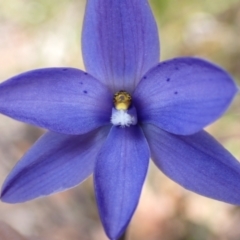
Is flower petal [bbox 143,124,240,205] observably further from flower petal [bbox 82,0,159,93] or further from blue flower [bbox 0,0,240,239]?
flower petal [bbox 82,0,159,93]

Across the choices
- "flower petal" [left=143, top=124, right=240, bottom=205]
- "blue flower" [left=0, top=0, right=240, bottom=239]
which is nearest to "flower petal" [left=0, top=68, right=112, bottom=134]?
"blue flower" [left=0, top=0, right=240, bottom=239]

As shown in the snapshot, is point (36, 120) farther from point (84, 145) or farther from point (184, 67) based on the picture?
point (184, 67)

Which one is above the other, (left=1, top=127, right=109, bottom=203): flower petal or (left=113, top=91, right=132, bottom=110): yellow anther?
(left=113, top=91, right=132, bottom=110): yellow anther

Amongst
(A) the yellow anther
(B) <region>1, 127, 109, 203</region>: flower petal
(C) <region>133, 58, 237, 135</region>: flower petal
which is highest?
(C) <region>133, 58, 237, 135</region>: flower petal

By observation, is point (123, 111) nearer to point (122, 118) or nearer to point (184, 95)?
point (122, 118)

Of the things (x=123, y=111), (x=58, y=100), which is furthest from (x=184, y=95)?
(x=58, y=100)

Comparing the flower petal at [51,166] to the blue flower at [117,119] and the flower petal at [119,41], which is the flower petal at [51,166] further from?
the flower petal at [119,41]

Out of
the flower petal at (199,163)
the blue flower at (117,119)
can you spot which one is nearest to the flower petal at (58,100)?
the blue flower at (117,119)
